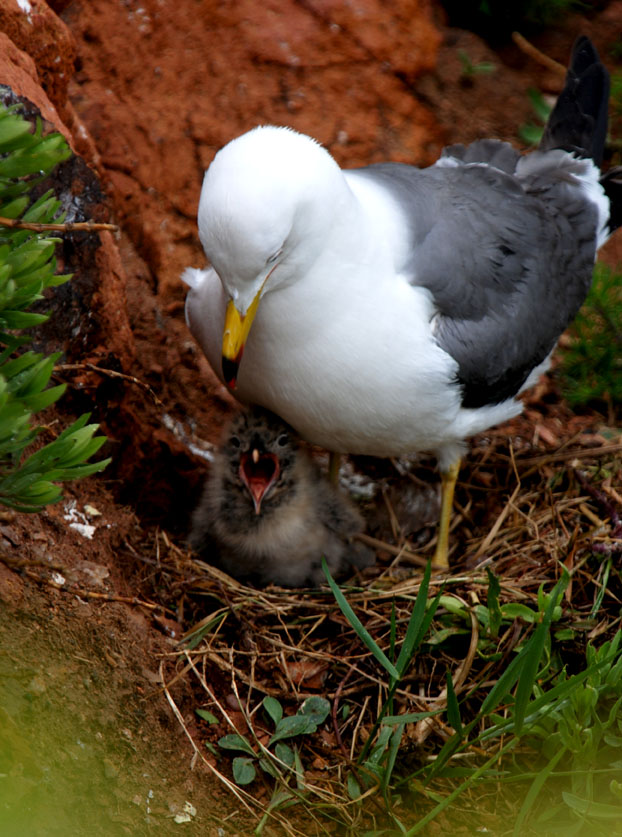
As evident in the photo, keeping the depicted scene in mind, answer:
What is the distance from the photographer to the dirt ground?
281 centimetres

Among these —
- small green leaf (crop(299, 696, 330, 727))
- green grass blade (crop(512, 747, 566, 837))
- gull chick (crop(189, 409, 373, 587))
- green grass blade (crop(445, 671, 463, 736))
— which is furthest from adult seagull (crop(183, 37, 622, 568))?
green grass blade (crop(512, 747, 566, 837))

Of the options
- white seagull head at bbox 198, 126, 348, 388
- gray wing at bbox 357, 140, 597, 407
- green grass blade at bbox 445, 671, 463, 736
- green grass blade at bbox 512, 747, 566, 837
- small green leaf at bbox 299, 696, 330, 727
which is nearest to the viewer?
green grass blade at bbox 512, 747, 566, 837

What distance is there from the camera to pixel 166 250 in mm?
4551

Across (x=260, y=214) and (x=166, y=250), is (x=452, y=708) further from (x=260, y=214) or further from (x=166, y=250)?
Result: (x=166, y=250)

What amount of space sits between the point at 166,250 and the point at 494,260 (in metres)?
1.65

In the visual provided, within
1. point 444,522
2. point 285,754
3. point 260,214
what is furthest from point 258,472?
point 260,214

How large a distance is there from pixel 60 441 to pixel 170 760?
1.01m

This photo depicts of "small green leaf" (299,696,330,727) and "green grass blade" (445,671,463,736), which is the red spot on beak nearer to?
"small green leaf" (299,696,330,727)

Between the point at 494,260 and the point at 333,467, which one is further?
the point at 333,467

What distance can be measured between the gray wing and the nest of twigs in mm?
577

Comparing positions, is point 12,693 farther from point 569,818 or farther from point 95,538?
point 569,818

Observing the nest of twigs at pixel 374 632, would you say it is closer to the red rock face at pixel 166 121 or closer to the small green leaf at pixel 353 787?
the small green leaf at pixel 353 787

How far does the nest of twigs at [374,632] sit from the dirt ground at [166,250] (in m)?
0.10

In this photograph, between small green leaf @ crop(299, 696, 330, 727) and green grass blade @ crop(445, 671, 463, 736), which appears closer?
green grass blade @ crop(445, 671, 463, 736)
